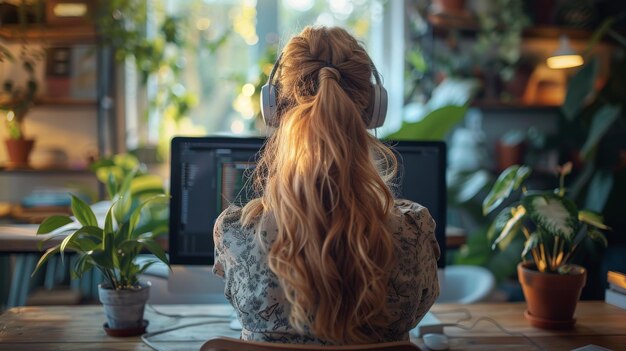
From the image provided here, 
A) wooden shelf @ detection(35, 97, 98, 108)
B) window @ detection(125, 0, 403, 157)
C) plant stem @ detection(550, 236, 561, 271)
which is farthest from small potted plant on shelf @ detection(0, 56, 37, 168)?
plant stem @ detection(550, 236, 561, 271)

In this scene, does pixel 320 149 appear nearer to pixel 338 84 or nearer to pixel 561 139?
pixel 338 84

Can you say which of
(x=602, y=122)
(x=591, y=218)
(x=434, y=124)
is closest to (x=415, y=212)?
(x=591, y=218)

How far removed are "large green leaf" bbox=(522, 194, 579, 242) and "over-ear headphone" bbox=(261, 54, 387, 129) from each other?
1.47ft

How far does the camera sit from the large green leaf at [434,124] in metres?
2.36

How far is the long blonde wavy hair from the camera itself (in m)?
1.00

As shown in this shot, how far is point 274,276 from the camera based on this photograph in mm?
1062

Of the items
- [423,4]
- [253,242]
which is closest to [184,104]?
[423,4]

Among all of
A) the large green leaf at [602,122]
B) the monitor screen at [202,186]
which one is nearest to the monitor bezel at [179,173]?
the monitor screen at [202,186]

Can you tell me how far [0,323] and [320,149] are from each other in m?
0.94

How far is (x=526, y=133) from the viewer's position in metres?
3.60

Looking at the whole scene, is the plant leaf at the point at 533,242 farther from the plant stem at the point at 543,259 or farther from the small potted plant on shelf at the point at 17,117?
the small potted plant on shelf at the point at 17,117

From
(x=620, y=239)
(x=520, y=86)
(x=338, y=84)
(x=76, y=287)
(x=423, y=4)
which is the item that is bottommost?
(x=76, y=287)

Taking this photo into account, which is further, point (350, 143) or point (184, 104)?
point (184, 104)

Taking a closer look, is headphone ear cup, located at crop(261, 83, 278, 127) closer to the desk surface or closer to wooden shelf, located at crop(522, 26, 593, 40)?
the desk surface
